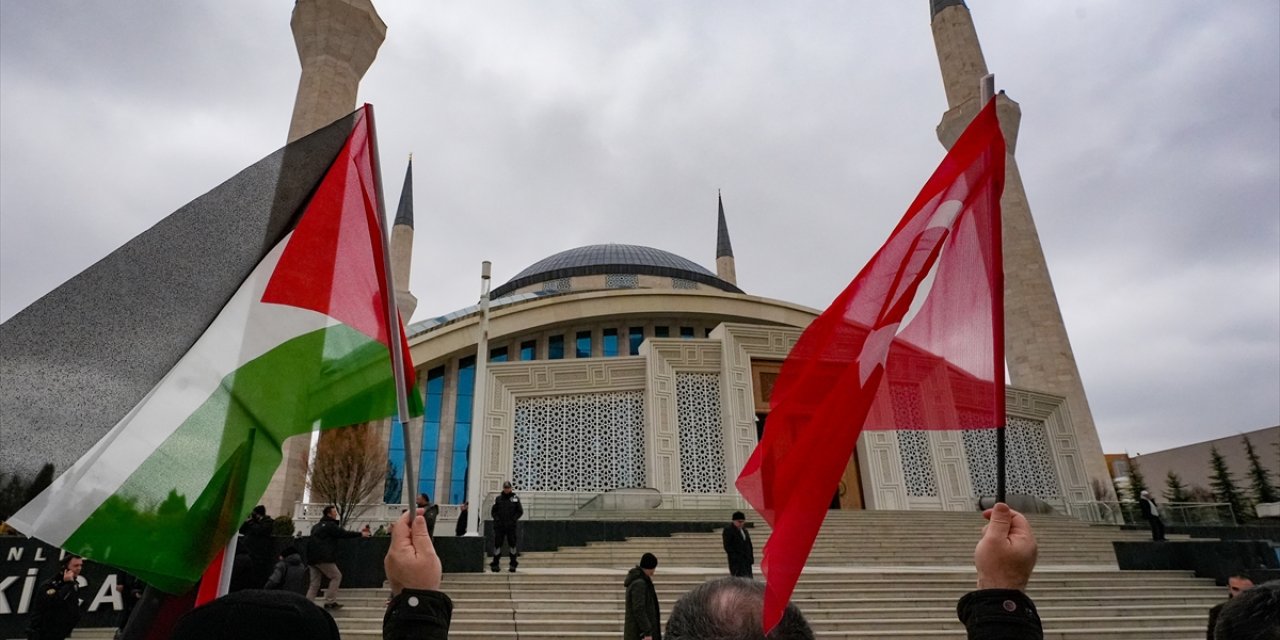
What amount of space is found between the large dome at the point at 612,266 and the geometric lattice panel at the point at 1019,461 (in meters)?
16.5

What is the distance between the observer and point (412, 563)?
1.73 meters

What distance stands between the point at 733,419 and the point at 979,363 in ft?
49.2

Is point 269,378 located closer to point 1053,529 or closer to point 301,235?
point 301,235

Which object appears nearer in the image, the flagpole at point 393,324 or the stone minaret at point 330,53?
the flagpole at point 393,324

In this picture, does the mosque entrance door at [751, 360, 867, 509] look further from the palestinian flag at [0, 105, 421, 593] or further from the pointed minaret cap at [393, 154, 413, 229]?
the pointed minaret cap at [393, 154, 413, 229]

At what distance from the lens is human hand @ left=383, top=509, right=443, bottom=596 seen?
5.65 ft

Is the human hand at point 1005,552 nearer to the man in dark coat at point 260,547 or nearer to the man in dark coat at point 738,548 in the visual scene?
the man in dark coat at point 738,548

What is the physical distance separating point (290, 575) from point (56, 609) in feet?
5.67

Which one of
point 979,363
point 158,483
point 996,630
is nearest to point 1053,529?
point 979,363

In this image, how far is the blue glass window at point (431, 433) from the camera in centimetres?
2114

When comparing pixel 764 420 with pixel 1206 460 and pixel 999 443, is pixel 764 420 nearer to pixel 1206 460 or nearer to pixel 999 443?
pixel 999 443

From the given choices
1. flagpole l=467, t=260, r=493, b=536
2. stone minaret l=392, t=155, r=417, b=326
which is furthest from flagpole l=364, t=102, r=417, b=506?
stone minaret l=392, t=155, r=417, b=326

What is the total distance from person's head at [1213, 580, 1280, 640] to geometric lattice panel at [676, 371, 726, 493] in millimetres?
15685

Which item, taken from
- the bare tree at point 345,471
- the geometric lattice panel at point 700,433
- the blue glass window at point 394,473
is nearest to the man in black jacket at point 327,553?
the bare tree at point 345,471
